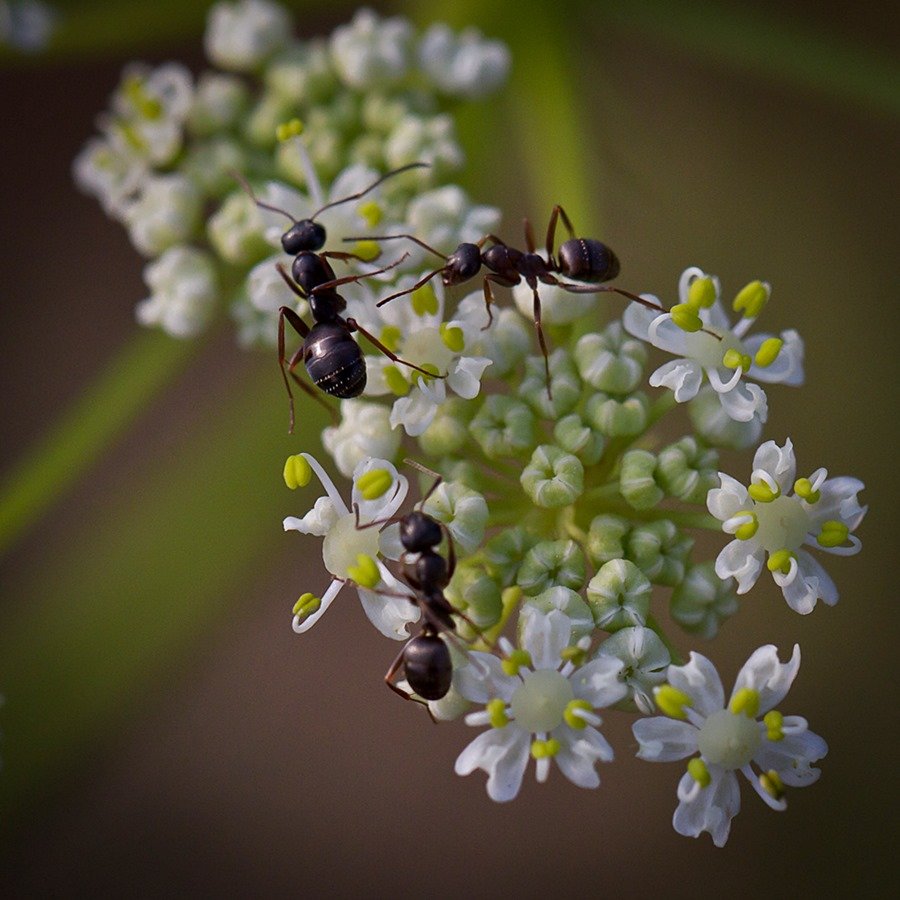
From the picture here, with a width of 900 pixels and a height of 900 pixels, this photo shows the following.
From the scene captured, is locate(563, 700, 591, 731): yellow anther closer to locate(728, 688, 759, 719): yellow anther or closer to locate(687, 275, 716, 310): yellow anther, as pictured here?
locate(728, 688, 759, 719): yellow anther

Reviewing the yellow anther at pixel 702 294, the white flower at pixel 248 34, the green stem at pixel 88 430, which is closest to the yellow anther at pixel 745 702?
the yellow anther at pixel 702 294

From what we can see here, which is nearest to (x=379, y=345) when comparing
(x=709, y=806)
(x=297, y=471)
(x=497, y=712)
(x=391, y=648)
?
(x=297, y=471)

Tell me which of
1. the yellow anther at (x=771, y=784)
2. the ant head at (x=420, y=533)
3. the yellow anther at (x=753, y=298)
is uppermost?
the yellow anther at (x=753, y=298)

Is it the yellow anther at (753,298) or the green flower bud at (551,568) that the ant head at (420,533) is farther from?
the yellow anther at (753,298)

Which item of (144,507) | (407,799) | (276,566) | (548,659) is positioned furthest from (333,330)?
(407,799)

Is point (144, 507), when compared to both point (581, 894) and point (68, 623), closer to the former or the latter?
point (68, 623)

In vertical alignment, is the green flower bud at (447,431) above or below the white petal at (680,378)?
below
